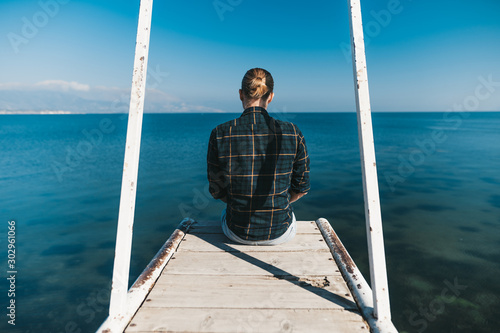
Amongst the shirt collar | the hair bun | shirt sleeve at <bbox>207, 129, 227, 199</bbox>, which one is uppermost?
the hair bun

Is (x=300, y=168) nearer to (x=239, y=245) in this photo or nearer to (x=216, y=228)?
(x=239, y=245)

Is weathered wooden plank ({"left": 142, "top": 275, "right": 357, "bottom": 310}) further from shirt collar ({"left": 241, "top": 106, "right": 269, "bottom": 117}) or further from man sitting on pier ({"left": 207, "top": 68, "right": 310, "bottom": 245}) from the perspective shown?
shirt collar ({"left": 241, "top": 106, "right": 269, "bottom": 117})

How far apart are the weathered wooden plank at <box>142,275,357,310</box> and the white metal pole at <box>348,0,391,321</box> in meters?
0.36

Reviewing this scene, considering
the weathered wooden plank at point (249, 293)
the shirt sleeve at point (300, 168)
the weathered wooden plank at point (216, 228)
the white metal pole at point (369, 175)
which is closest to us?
the white metal pole at point (369, 175)

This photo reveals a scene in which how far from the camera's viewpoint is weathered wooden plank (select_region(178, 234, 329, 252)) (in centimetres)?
321

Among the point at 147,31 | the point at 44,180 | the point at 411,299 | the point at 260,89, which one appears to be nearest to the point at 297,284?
the point at 260,89

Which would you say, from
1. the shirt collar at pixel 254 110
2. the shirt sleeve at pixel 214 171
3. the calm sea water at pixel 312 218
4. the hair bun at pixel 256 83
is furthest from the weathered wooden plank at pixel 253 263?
the calm sea water at pixel 312 218

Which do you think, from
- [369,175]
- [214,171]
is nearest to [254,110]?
[214,171]

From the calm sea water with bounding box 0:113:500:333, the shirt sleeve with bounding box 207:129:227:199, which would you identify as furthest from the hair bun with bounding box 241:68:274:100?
the calm sea water with bounding box 0:113:500:333

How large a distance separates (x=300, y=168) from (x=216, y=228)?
1572mm

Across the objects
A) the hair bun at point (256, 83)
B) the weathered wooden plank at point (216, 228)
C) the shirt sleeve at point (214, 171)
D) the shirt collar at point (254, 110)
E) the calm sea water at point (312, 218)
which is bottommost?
the calm sea water at point (312, 218)

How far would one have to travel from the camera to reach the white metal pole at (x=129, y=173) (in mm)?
1979

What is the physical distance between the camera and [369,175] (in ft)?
6.41

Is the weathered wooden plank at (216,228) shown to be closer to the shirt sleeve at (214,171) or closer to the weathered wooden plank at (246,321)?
the shirt sleeve at (214,171)
